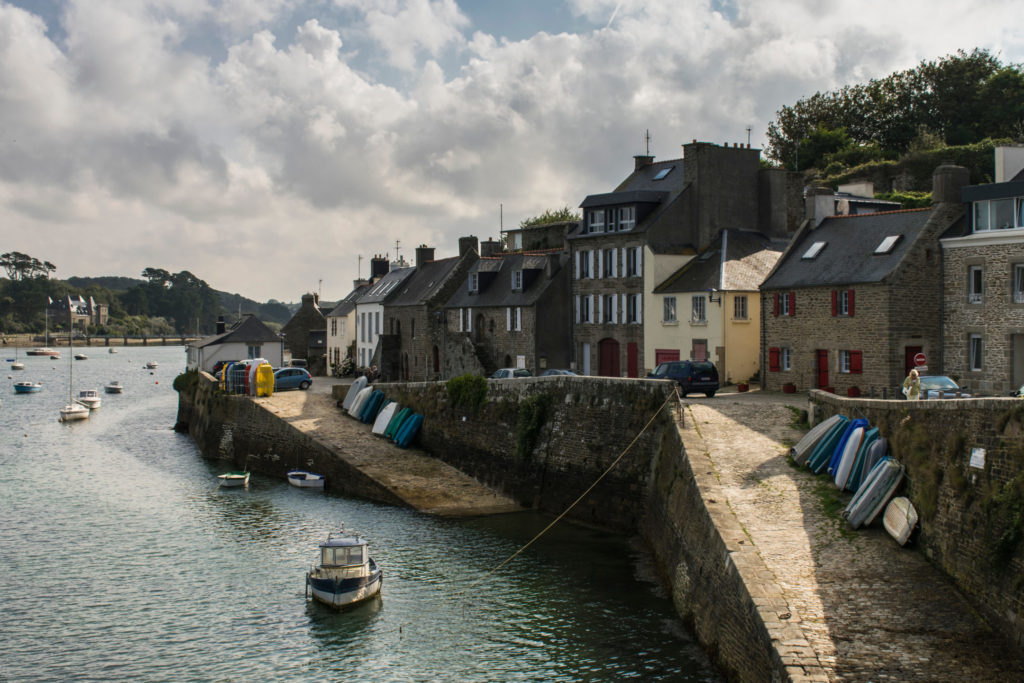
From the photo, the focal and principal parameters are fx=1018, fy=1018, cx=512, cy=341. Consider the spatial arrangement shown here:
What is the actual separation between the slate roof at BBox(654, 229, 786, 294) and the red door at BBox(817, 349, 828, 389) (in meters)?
5.43

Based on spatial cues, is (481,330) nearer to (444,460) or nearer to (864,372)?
(444,460)

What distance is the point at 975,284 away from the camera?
1378 inches

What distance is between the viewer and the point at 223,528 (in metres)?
32.0

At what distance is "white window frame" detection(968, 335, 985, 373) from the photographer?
34906mm

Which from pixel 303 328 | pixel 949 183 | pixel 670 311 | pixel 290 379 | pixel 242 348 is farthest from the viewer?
pixel 303 328

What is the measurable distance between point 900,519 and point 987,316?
18613 millimetres

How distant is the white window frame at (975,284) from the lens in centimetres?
3475

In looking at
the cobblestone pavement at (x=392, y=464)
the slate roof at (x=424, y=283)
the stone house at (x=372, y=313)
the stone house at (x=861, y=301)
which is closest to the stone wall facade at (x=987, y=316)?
the stone house at (x=861, y=301)

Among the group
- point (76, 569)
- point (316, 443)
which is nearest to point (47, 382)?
point (316, 443)

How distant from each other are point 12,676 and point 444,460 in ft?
68.8

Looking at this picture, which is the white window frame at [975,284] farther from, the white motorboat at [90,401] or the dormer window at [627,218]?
the white motorboat at [90,401]

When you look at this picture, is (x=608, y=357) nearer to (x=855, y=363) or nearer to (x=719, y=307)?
(x=719, y=307)

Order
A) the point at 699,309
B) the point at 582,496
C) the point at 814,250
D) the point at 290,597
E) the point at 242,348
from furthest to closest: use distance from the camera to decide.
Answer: the point at 242,348 < the point at 699,309 < the point at 814,250 < the point at 582,496 < the point at 290,597

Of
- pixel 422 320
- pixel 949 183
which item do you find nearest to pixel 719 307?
pixel 949 183
